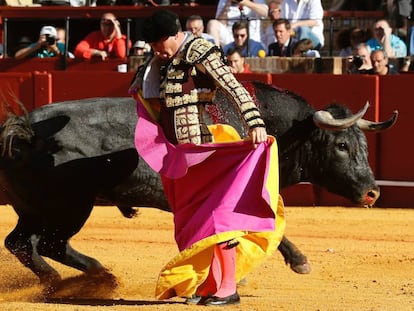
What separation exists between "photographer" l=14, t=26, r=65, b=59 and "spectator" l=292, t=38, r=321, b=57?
8.22ft

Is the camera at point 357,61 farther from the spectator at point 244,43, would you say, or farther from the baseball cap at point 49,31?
the baseball cap at point 49,31

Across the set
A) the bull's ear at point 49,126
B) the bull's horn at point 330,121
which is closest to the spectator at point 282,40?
the bull's horn at point 330,121

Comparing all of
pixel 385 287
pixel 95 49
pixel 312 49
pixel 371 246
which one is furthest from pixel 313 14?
pixel 385 287

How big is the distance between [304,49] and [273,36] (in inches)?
20.1

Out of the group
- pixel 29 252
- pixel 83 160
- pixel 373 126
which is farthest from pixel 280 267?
pixel 29 252

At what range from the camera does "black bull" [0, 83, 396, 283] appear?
6.30 meters

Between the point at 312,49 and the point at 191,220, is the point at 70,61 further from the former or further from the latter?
the point at 191,220

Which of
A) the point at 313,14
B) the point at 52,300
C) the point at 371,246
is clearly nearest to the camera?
the point at 52,300

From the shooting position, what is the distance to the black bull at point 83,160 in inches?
248

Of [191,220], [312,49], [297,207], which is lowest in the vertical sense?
[297,207]

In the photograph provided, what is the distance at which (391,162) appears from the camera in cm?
1055

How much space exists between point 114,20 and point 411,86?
9.88ft

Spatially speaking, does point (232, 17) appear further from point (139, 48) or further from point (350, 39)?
point (350, 39)

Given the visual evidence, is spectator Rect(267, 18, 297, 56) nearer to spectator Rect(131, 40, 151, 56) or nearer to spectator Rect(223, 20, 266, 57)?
spectator Rect(223, 20, 266, 57)
